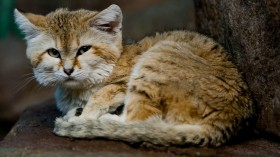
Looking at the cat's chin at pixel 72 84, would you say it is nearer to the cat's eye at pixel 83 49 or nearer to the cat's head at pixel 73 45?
the cat's head at pixel 73 45

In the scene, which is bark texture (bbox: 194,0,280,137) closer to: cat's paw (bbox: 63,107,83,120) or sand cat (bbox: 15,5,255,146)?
sand cat (bbox: 15,5,255,146)

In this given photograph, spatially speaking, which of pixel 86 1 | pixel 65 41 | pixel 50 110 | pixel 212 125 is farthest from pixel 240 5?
pixel 86 1

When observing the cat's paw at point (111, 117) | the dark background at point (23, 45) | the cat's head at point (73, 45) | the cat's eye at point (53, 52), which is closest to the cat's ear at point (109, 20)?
the cat's head at point (73, 45)

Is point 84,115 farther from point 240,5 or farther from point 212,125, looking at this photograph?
point 240,5

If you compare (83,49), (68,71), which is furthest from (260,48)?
(68,71)

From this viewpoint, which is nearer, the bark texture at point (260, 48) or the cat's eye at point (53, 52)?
the bark texture at point (260, 48)

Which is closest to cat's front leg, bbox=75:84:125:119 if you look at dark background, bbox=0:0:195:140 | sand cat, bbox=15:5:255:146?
sand cat, bbox=15:5:255:146

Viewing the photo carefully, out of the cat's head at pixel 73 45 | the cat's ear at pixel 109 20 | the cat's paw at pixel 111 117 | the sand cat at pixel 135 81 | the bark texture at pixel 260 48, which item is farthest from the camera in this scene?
the cat's ear at pixel 109 20
